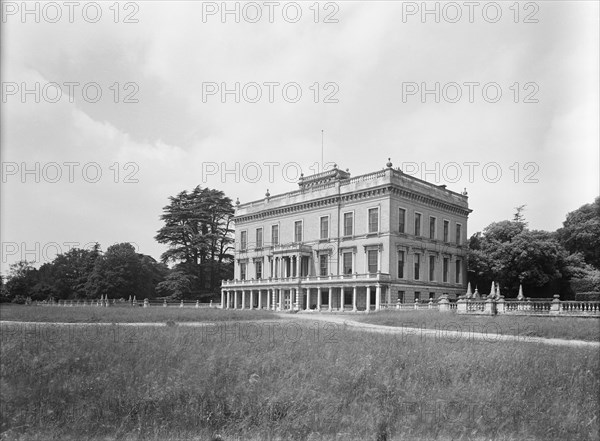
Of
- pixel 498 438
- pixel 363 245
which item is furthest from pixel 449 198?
pixel 498 438

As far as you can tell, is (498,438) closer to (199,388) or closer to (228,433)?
(228,433)

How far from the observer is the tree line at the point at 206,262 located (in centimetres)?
4450

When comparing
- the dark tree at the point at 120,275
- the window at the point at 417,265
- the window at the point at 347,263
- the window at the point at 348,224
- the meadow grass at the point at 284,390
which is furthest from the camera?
the dark tree at the point at 120,275

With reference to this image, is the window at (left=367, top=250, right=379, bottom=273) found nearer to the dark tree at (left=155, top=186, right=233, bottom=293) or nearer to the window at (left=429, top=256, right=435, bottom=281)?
the window at (left=429, top=256, right=435, bottom=281)

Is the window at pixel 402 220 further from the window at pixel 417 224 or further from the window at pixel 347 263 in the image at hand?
the window at pixel 347 263

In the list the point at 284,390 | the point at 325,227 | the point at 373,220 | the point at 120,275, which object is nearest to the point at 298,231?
the point at 325,227

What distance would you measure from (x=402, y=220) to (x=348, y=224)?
5.19 m

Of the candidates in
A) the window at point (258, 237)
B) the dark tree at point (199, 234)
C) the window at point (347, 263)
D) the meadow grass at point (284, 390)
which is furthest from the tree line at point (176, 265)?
the meadow grass at point (284, 390)

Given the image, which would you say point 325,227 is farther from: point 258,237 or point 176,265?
point 176,265

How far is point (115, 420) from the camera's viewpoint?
31.4 feet

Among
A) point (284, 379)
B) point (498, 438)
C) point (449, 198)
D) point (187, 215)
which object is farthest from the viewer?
point (187, 215)

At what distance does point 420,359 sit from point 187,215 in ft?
179

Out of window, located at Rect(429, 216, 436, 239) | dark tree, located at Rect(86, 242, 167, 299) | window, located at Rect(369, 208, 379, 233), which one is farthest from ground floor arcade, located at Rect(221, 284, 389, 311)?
dark tree, located at Rect(86, 242, 167, 299)

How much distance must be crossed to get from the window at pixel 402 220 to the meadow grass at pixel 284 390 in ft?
102
